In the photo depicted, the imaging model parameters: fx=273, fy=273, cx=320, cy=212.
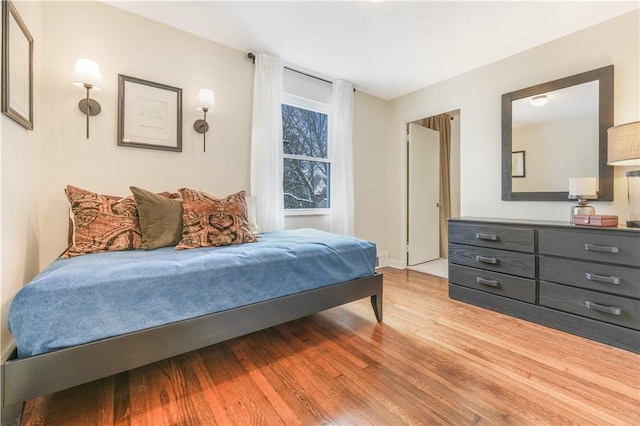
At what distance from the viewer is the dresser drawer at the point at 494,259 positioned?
221 centimetres

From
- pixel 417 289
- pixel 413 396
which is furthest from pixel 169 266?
pixel 417 289

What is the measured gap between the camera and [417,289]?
2939 millimetres

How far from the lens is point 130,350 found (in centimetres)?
121

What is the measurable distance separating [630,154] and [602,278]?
0.85m

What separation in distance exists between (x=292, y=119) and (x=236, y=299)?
7.35ft

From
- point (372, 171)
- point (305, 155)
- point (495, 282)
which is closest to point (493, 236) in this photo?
point (495, 282)

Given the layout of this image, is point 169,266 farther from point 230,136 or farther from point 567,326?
point 567,326

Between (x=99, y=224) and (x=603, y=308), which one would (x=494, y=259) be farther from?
(x=99, y=224)

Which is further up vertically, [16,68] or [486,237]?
[16,68]

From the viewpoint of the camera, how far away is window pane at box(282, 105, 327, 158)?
10.1ft

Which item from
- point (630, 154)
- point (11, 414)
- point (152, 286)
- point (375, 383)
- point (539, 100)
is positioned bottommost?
point (375, 383)

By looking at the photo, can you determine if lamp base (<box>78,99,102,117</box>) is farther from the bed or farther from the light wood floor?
the light wood floor

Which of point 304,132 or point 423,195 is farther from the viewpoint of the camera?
point 423,195

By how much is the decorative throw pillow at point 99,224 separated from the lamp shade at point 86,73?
72cm
